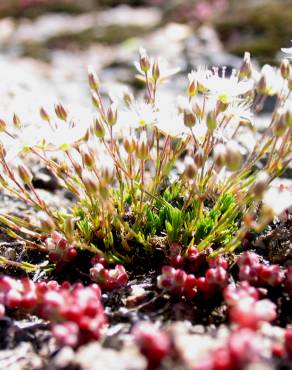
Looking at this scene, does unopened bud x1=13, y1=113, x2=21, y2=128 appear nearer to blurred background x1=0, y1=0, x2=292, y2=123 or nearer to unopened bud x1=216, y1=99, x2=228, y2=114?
blurred background x1=0, y1=0, x2=292, y2=123

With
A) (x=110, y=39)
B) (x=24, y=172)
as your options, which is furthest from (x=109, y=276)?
(x=110, y=39)

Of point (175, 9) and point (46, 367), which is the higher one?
point (46, 367)

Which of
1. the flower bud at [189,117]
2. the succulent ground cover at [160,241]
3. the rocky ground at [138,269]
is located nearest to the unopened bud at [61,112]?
the succulent ground cover at [160,241]

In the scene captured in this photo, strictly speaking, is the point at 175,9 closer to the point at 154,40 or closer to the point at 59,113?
the point at 154,40

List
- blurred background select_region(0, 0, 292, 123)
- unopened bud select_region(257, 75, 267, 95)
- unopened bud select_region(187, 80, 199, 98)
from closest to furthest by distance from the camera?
unopened bud select_region(257, 75, 267, 95) → unopened bud select_region(187, 80, 199, 98) → blurred background select_region(0, 0, 292, 123)

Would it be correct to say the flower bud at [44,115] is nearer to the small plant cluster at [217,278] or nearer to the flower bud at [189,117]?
the flower bud at [189,117]

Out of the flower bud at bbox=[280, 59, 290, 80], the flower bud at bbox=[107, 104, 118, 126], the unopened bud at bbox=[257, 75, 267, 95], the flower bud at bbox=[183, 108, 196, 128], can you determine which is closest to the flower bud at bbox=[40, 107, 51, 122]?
the flower bud at bbox=[107, 104, 118, 126]

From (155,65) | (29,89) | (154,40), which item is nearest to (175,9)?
(154,40)
